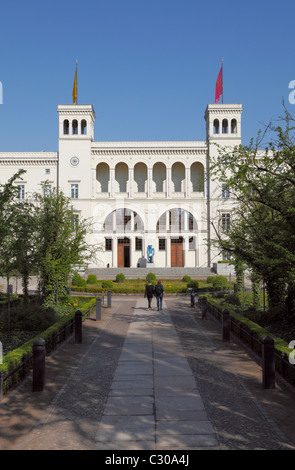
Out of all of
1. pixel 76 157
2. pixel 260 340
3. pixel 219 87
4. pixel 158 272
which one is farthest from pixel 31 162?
pixel 260 340

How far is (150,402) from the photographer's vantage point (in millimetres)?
7602

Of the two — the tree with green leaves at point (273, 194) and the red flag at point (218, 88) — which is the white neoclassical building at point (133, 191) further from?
the tree with green leaves at point (273, 194)

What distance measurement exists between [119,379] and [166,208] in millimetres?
43618

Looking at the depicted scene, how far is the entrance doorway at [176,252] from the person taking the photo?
52.6 meters

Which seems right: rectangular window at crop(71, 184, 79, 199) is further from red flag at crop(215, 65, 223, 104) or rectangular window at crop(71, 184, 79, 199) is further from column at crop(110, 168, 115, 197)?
red flag at crop(215, 65, 223, 104)

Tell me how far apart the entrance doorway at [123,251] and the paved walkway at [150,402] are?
3962cm

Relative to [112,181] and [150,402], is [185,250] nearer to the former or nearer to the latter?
[112,181]

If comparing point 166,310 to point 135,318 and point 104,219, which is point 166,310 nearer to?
point 135,318

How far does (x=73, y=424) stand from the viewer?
6586 mm

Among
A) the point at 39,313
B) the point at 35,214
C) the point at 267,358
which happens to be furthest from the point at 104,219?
the point at 267,358

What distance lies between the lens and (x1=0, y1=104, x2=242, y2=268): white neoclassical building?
5156 centimetres

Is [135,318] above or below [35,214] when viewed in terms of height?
below

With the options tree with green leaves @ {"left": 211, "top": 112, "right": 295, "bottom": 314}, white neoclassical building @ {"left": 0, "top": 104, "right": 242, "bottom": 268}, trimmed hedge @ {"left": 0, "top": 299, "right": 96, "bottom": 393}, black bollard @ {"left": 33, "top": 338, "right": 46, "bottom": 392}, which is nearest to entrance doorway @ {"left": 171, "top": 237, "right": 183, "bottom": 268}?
white neoclassical building @ {"left": 0, "top": 104, "right": 242, "bottom": 268}

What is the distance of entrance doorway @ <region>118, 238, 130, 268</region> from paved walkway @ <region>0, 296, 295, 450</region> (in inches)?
1560
